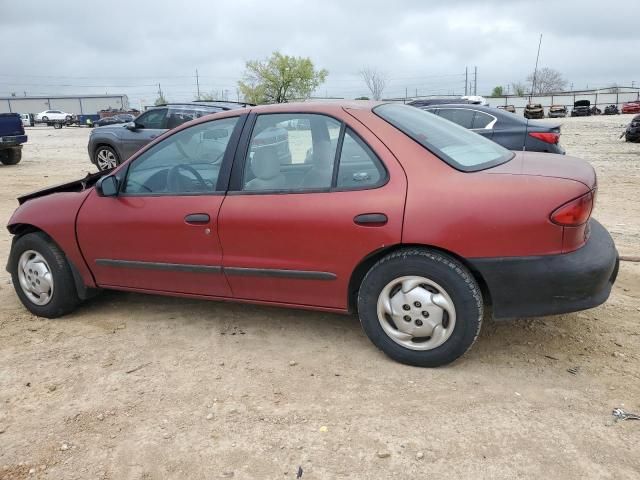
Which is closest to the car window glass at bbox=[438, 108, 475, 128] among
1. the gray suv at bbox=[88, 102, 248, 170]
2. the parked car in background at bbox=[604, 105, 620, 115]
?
the gray suv at bbox=[88, 102, 248, 170]

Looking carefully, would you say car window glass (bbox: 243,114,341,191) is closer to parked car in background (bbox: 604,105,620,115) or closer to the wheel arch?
the wheel arch

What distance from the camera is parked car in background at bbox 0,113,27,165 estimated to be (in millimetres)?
15500

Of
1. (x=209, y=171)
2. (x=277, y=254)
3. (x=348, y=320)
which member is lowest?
(x=348, y=320)

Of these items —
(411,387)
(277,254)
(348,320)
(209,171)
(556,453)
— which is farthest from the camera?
(348,320)

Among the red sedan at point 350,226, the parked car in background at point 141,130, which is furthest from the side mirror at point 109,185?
the parked car in background at point 141,130

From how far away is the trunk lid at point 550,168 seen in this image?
9.85 feet

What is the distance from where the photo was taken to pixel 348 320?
4.00 metres

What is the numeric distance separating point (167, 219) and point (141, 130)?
338 inches

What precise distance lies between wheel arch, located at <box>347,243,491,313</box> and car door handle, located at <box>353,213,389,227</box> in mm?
149

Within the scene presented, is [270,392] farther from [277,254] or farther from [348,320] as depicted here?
[348,320]

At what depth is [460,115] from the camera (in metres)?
10.3

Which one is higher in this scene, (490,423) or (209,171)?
(209,171)

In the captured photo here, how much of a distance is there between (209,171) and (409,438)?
2.14 m

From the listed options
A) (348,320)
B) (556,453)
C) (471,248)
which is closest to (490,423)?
(556,453)
